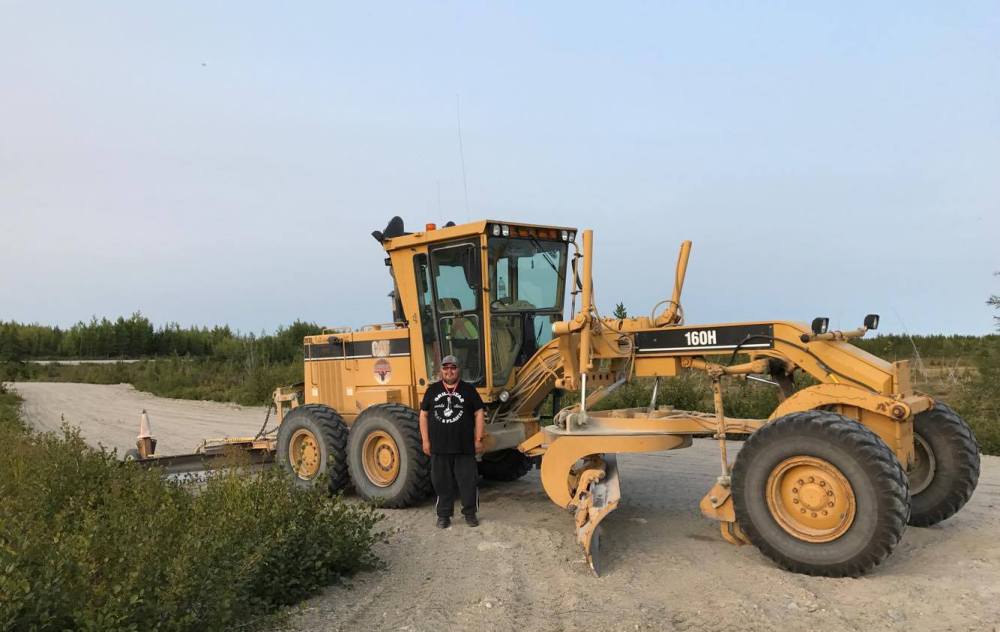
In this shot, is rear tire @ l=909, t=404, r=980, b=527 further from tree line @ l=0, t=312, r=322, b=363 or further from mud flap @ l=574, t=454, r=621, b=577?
tree line @ l=0, t=312, r=322, b=363

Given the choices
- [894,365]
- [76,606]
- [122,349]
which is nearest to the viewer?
[76,606]

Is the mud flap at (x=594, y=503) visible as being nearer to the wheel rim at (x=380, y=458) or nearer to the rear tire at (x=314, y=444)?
the wheel rim at (x=380, y=458)

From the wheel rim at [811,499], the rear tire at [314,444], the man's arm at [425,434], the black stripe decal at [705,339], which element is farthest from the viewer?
the rear tire at [314,444]

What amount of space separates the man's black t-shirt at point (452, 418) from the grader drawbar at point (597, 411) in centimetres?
41

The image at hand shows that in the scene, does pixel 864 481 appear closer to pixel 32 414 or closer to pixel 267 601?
pixel 267 601

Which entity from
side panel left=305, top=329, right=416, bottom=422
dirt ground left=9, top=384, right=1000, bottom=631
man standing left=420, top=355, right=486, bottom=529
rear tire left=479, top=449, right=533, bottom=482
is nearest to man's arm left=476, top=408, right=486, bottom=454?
man standing left=420, top=355, right=486, bottom=529

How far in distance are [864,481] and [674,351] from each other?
6.47 ft

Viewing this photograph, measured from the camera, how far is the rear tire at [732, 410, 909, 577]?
4883mm

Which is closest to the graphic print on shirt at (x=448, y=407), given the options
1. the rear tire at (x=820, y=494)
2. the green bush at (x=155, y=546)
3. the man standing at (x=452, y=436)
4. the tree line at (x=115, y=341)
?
the man standing at (x=452, y=436)

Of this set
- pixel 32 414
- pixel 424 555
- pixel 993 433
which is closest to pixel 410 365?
pixel 424 555

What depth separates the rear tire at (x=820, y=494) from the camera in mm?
4883

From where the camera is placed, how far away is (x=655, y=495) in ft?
26.4

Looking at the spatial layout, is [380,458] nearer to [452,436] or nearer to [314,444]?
[314,444]

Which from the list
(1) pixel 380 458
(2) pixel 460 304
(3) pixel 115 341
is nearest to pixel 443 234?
(2) pixel 460 304
